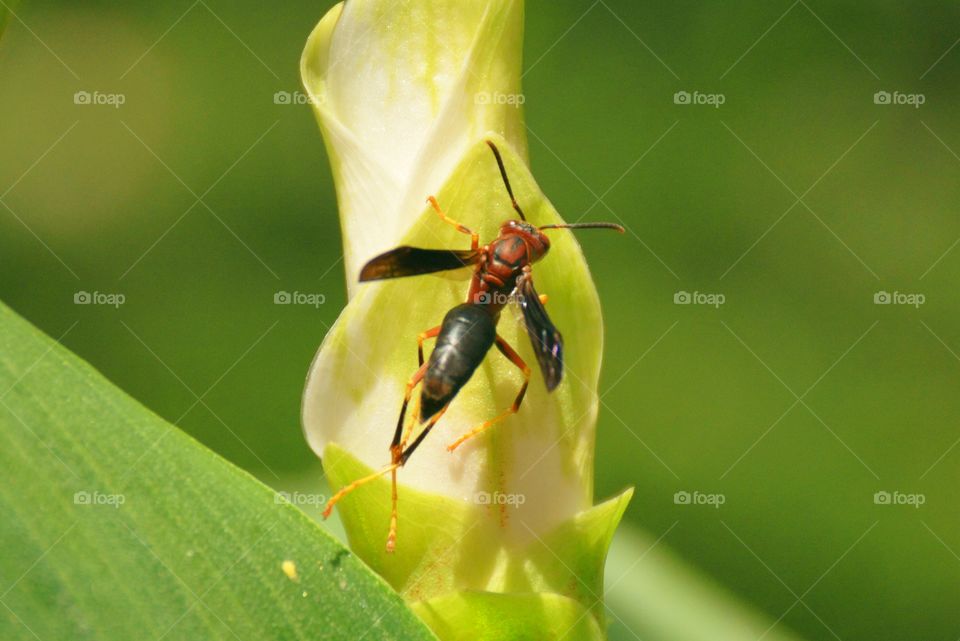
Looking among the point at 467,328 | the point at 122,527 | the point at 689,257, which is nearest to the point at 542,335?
the point at 467,328

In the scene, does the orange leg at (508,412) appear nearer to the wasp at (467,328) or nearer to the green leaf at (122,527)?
the wasp at (467,328)

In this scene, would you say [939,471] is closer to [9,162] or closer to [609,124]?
[609,124]

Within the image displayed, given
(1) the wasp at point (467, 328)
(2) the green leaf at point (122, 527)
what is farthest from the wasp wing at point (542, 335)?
(2) the green leaf at point (122, 527)

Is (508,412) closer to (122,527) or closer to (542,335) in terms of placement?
(542,335)

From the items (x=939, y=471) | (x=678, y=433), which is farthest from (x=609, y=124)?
(x=939, y=471)

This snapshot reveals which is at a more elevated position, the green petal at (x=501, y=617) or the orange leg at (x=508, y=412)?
the orange leg at (x=508, y=412)

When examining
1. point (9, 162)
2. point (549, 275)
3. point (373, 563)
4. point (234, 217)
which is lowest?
point (9, 162)
